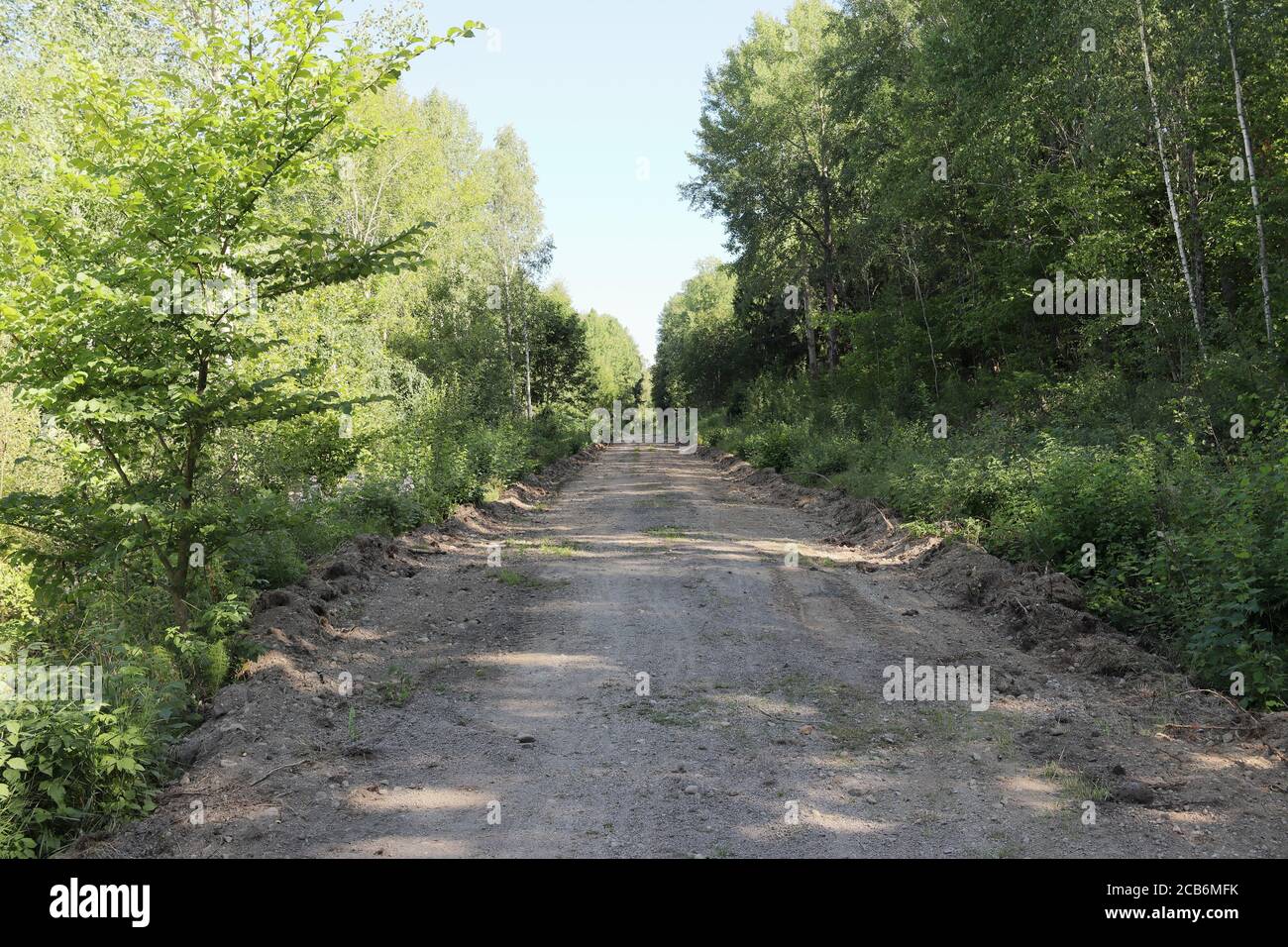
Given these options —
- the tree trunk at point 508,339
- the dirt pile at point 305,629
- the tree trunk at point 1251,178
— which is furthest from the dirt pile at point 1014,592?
the tree trunk at point 508,339

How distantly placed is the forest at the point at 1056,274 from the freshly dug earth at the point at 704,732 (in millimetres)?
1068

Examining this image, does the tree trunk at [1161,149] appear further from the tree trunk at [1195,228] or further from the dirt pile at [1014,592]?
the dirt pile at [1014,592]

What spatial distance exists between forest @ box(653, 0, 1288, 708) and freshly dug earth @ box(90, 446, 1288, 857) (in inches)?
42.1

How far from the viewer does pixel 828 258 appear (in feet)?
107

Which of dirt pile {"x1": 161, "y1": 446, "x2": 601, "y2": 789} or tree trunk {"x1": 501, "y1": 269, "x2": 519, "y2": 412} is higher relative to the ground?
tree trunk {"x1": 501, "y1": 269, "x2": 519, "y2": 412}

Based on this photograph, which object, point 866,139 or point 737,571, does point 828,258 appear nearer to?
point 866,139

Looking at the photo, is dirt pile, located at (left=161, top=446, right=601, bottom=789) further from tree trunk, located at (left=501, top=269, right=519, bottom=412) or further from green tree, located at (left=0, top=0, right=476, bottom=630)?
tree trunk, located at (left=501, top=269, right=519, bottom=412)

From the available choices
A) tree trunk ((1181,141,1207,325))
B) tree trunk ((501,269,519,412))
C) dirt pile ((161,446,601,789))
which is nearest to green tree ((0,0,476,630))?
dirt pile ((161,446,601,789))

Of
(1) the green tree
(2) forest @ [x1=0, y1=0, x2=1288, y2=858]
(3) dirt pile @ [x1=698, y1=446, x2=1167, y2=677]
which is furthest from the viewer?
(3) dirt pile @ [x1=698, y1=446, x2=1167, y2=677]

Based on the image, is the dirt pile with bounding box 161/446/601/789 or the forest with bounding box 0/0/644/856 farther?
the dirt pile with bounding box 161/446/601/789

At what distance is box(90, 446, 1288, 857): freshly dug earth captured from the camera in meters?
4.30

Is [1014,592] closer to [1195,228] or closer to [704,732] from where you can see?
[704,732]

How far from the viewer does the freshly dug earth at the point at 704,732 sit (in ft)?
14.1

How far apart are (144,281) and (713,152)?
32.9m
